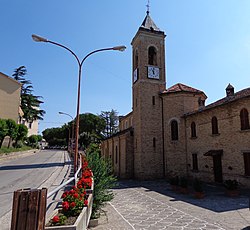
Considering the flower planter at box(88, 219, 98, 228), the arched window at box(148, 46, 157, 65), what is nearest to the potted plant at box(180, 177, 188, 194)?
the flower planter at box(88, 219, 98, 228)

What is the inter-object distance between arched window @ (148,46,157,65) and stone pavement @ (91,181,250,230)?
17121 millimetres

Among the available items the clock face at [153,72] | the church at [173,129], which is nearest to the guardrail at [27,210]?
the church at [173,129]

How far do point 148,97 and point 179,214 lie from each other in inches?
606

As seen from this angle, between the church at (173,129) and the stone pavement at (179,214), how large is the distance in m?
4.59

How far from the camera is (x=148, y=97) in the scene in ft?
75.2

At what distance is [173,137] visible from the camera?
2191cm

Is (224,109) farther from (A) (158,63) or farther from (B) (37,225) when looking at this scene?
(B) (37,225)

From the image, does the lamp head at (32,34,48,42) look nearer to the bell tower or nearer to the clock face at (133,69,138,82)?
the bell tower

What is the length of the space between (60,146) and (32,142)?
26055mm

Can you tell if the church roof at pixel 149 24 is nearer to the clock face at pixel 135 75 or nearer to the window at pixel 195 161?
the clock face at pixel 135 75

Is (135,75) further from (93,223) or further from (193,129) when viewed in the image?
(93,223)

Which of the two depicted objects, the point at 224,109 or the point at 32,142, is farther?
the point at 32,142

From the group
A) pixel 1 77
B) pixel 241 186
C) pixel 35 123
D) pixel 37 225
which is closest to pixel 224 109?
pixel 241 186

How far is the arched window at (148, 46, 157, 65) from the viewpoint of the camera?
2486cm
